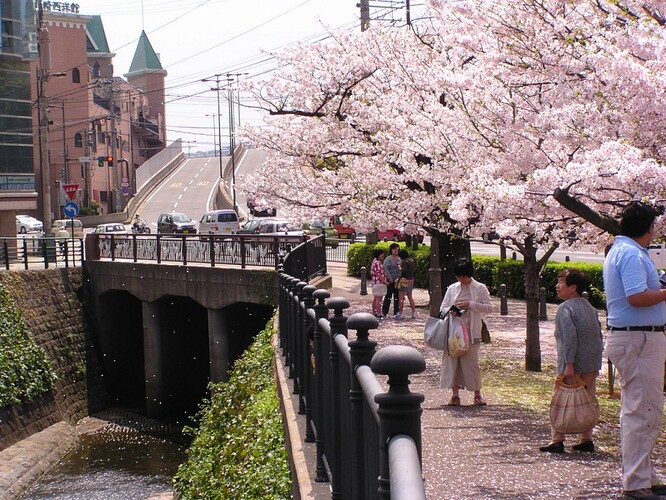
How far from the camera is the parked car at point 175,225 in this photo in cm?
5762

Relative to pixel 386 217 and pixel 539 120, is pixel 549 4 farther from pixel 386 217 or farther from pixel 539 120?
pixel 386 217

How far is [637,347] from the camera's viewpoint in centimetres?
627

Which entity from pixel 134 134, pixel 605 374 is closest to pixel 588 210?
pixel 605 374

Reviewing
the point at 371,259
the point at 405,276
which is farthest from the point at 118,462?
the point at 371,259

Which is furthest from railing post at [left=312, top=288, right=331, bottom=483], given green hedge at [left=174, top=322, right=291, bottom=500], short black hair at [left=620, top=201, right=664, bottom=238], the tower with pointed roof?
the tower with pointed roof

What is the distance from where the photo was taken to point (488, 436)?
9164mm

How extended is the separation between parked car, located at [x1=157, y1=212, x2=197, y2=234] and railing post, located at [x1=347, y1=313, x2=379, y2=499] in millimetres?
53182

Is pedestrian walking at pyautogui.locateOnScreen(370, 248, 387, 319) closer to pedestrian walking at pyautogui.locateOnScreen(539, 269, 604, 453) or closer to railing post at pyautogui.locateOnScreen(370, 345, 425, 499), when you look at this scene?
pedestrian walking at pyautogui.locateOnScreen(539, 269, 604, 453)

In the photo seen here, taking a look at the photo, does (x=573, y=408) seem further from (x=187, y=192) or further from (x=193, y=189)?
(x=193, y=189)

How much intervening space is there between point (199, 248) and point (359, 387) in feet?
84.4

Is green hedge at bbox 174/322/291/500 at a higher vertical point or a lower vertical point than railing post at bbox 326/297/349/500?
lower

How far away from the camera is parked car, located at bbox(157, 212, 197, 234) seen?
189ft

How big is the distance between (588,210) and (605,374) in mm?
5997

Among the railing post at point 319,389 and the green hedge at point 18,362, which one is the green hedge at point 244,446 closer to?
the railing post at point 319,389
